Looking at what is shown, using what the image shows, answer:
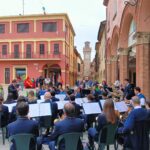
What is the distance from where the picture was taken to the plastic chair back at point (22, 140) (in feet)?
17.8

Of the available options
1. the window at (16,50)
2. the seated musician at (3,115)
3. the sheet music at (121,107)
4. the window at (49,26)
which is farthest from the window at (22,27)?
the sheet music at (121,107)

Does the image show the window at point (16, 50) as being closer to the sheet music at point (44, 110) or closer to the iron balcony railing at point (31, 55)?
the iron balcony railing at point (31, 55)

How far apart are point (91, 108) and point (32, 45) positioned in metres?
38.0

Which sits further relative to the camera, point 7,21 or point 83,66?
point 83,66

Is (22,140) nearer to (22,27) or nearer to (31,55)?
(31,55)

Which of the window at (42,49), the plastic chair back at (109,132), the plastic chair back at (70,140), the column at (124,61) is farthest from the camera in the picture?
the window at (42,49)

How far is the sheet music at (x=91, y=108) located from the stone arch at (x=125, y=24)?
7709 millimetres

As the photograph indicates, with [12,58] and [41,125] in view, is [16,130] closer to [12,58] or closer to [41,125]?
[41,125]

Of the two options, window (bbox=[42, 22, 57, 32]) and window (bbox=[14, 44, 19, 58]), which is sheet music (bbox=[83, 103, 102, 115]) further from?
window (bbox=[14, 44, 19, 58])

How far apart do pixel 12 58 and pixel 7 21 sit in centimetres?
607

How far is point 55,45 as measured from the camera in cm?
4484

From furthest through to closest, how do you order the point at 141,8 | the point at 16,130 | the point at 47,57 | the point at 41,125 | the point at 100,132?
the point at 47,57, the point at 141,8, the point at 41,125, the point at 100,132, the point at 16,130

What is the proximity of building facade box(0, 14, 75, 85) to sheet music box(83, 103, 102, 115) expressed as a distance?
3587 cm

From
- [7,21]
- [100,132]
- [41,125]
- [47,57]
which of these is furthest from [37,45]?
[100,132]
